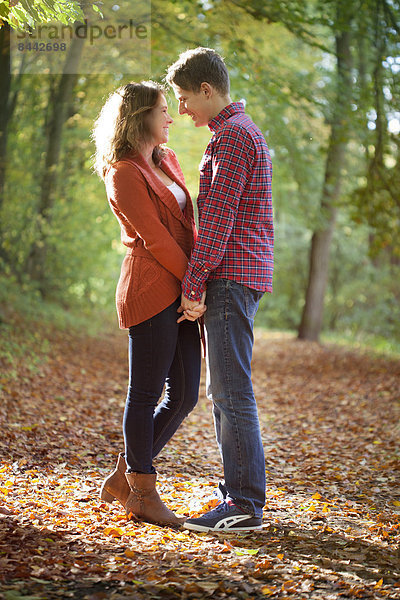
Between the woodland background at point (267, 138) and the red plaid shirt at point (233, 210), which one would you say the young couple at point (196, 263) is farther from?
the woodland background at point (267, 138)

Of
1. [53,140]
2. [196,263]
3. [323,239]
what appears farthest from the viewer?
[323,239]

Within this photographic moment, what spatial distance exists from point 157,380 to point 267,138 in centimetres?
737

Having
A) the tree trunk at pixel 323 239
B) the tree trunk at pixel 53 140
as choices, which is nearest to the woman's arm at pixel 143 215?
the tree trunk at pixel 53 140

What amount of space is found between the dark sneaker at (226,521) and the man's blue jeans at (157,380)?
1.12 ft

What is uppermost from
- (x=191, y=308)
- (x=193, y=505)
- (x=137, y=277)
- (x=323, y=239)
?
(x=323, y=239)

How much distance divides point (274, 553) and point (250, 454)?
0.48 meters

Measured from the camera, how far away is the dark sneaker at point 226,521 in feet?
10.2

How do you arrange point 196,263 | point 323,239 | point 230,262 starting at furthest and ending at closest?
point 323,239 < point 230,262 < point 196,263

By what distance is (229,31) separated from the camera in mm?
8969

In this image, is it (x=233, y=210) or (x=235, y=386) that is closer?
(x=233, y=210)

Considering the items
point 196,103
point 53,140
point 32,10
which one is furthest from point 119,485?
point 53,140

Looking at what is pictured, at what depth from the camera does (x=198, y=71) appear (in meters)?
3.05

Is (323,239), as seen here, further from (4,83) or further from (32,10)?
(32,10)

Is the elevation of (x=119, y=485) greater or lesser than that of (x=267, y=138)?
lesser
